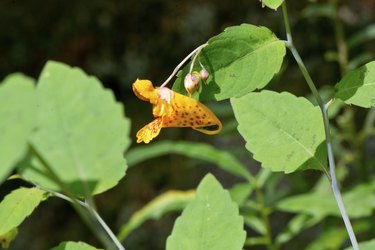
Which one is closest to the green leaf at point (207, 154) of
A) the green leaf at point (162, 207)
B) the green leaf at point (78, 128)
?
the green leaf at point (162, 207)

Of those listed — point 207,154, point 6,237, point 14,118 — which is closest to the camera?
point 14,118

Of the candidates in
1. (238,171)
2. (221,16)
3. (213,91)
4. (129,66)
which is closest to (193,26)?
(221,16)

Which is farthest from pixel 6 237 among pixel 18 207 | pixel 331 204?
pixel 331 204

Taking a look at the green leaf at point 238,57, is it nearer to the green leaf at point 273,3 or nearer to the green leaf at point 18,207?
the green leaf at point 273,3

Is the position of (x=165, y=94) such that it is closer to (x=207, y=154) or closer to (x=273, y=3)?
(x=273, y=3)

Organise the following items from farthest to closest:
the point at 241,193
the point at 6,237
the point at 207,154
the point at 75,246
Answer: the point at 207,154 < the point at 241,193 < the point at 6,237 < the point at 75,246

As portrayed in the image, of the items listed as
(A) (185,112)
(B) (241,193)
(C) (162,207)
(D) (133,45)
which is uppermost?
(A) (185,112)
